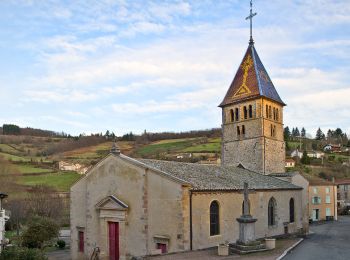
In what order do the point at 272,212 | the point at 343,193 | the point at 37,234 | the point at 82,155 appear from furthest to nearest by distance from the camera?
the point at 82,155, the point at 343,193, the point at 37,234, the point at 272,212

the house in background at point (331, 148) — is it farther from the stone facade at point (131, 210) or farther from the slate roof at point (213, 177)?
the stone facade at point (131, 210)

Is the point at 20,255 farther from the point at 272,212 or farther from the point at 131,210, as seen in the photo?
the point at 272,212

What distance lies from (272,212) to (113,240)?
12.9m

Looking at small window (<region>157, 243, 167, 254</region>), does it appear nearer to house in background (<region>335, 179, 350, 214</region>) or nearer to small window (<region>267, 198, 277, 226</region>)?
small window (<region>267, 198, 277, 226</region>)

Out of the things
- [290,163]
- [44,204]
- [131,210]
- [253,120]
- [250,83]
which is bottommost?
[44,204]

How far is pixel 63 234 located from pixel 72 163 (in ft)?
106

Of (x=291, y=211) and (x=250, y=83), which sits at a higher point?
(x=250, y=83)

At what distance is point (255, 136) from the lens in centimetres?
3819

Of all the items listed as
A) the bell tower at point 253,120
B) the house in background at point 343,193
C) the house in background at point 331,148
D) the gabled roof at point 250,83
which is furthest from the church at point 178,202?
the house in background at point 331,148

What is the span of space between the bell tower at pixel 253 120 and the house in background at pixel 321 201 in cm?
2596

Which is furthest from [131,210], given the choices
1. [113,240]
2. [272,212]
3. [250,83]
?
[250,83]

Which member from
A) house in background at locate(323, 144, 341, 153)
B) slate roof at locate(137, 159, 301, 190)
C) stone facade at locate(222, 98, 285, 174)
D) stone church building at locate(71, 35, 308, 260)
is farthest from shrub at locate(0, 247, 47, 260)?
house in background at locate(323, 144, 341, 153)

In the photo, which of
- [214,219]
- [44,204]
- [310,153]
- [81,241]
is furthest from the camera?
[310,153]

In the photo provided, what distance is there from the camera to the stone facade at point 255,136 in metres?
37.8
